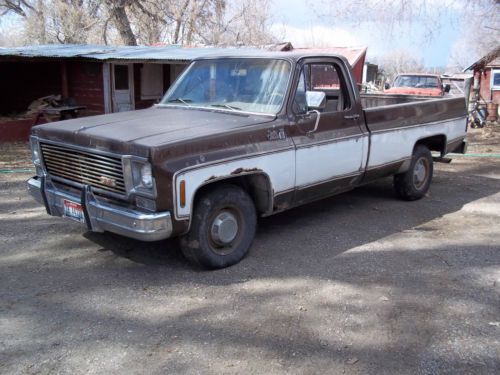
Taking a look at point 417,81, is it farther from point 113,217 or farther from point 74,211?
point 113,217

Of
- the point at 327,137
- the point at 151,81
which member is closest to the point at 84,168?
the point at 327,137

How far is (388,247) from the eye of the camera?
5531 millimetres

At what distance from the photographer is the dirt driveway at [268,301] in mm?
3420

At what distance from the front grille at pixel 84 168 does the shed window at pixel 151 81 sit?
39.9ft

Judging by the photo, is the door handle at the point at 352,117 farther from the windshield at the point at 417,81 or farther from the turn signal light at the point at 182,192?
the windshield at the point at 417,81

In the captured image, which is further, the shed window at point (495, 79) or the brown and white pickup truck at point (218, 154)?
the shed window at point (495, 79)

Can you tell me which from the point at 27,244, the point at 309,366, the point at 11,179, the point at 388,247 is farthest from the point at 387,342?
the point at 11,179

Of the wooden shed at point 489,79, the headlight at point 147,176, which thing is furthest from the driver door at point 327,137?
the wooden shed at point 489,79

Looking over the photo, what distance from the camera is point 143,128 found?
468 cm

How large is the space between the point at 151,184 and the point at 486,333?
2655mm

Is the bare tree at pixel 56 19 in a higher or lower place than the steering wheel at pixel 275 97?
higher

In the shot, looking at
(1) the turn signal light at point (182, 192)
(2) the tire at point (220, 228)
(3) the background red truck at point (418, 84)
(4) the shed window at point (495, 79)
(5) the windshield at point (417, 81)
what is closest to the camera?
(1) the turn signal light at point (182, 192)

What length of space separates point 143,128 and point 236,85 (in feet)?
4.18

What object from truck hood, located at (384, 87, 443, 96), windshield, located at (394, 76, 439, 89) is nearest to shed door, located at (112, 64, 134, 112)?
truck hood, located at (384, 87, 443, 96)
